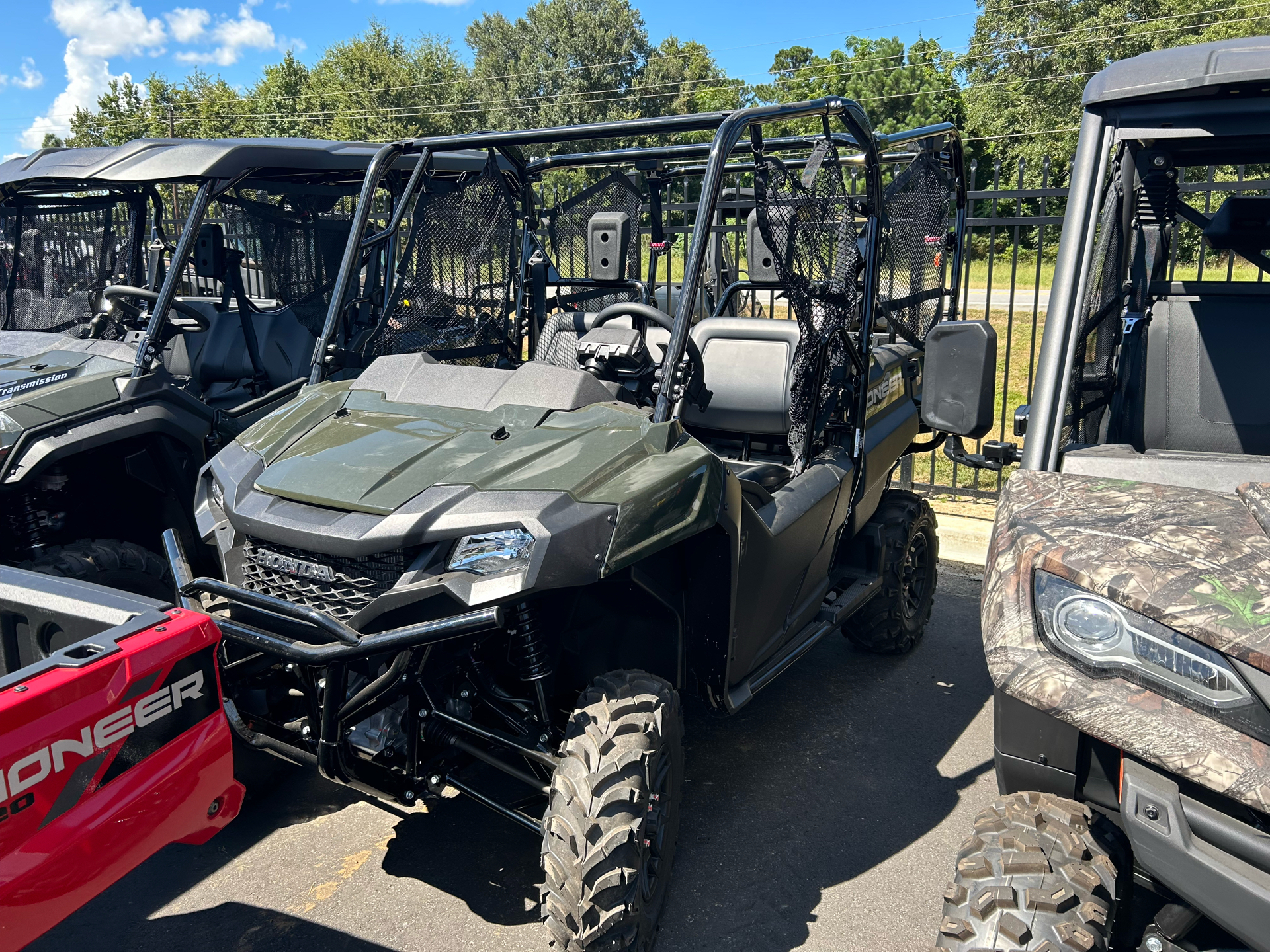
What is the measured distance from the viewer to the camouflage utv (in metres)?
1.71

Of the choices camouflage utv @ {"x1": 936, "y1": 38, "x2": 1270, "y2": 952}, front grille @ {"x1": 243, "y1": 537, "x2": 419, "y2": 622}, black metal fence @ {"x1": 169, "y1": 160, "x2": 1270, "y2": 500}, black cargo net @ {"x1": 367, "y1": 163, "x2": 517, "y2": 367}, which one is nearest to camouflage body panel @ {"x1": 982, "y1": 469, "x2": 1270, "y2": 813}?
camouflage utv @ {"x1": 936, "y1": 38, "x2": 1270, "y2": 952}

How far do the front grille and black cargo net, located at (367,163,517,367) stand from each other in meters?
1.50

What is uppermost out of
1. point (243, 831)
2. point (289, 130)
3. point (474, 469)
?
point (289, 130)

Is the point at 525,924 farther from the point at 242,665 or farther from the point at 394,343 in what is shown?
the point at 394,343

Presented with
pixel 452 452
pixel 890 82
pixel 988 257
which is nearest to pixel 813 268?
pixel 452 452

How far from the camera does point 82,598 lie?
2316mm

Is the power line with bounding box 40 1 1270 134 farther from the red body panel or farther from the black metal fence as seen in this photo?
the red body panel

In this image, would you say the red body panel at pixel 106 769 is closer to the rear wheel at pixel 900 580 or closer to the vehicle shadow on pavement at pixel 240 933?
the vehicle shadow on pavement at pixel 240 933

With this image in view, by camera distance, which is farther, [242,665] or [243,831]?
[243,831]

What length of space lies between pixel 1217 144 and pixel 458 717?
2800mm

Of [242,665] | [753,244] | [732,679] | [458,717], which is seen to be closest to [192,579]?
[242,665]

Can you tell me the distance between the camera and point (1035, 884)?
1.98m

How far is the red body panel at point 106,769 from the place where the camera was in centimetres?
181

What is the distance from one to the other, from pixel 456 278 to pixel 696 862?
2577mm
